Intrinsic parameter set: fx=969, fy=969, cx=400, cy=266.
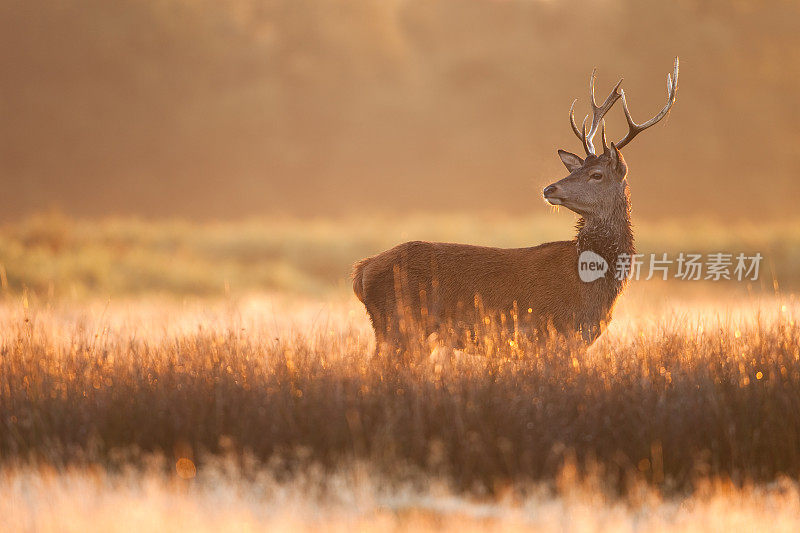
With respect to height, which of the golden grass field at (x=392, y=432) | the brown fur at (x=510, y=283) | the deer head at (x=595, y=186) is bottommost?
the golden grass field at (x=392, y=432)

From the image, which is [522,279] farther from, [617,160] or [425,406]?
[425,406]

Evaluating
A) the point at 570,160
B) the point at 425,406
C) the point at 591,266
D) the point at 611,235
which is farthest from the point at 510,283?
the point at 425,406

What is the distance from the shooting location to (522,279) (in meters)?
7.59

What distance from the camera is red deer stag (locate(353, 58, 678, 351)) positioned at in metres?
7.52

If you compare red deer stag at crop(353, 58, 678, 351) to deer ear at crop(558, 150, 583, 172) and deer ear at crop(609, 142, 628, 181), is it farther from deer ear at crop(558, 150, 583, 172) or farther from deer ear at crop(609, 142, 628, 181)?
deer ear at crop(558, 150, 583, 172)

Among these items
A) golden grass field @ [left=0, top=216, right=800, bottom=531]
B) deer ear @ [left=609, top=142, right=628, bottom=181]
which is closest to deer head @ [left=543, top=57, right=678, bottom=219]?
deer ear @ [left=609, top=142, right=628, bottom=181]

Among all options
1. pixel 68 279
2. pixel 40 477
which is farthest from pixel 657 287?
pixel 40 477

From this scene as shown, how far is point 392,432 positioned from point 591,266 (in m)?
2.71

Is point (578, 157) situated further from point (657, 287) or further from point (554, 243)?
point (657, 287)

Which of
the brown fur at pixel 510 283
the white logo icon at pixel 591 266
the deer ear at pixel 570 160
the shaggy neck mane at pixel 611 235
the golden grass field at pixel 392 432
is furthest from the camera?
the deer ear at pixel 570 160

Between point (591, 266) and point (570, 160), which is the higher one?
point (570, 160)

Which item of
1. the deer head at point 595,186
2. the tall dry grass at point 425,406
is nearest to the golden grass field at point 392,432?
the tall dry grass at point 425,406

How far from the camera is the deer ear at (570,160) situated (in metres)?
8.16

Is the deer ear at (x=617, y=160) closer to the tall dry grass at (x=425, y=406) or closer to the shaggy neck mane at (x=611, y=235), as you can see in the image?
the shaggy neck mane at (x=611, y=235)
